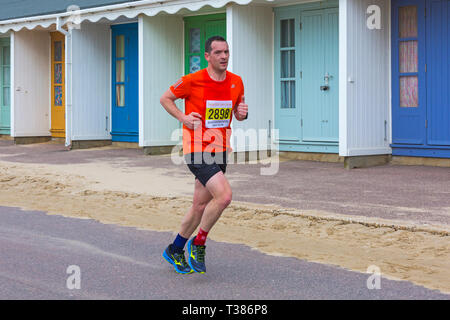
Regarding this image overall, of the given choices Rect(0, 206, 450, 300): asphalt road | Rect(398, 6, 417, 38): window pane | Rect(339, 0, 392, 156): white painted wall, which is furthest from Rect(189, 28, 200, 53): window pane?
Rect(0, 206, 450, 300): asphalt road

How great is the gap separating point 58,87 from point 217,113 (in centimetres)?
1645

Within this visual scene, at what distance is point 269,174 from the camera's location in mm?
13375

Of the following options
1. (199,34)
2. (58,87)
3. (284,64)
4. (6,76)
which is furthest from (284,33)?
(6,76)

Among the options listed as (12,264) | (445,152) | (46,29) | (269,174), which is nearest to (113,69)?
(46,29)

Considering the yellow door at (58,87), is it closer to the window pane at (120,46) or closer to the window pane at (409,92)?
the window pane at (120,46)

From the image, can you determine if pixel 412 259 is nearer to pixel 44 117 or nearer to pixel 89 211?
pixel 89 211

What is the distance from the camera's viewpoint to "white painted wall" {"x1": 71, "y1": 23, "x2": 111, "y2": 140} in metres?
19.4

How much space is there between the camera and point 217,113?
21.1 ft

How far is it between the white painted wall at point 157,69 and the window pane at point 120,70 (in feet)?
7.81

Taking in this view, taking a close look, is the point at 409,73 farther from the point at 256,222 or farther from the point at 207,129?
the point at 207,129

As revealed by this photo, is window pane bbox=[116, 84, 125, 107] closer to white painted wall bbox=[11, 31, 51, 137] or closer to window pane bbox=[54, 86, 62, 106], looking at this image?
window pane bbox=[54, 86, 62, 106]

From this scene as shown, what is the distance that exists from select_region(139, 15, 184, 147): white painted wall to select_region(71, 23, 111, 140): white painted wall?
284 centimetres

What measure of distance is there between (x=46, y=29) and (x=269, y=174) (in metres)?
10.5

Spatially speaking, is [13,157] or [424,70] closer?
[424,70]
